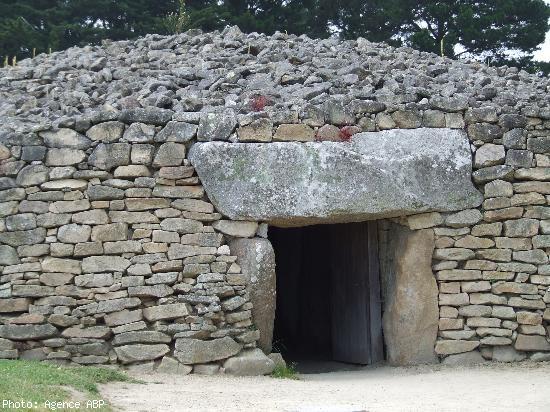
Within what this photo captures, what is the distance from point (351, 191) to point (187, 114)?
5.70 feet

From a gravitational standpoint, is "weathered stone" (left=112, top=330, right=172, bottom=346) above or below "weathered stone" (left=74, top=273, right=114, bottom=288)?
below

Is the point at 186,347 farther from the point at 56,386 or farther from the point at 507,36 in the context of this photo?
the point at 507,36

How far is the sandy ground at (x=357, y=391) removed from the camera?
564 centimetres

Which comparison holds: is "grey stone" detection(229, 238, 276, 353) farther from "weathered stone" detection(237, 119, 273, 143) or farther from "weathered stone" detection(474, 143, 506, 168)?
"weathered stone" detection(474, 143, 506, 168)

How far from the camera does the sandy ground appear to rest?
18.5ft

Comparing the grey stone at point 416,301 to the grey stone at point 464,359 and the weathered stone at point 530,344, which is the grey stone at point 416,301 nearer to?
the grey stone at point 464,359

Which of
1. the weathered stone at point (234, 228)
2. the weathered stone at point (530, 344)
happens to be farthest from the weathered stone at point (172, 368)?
the weathered stone at point (530, 344)

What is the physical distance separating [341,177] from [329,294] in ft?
11.0

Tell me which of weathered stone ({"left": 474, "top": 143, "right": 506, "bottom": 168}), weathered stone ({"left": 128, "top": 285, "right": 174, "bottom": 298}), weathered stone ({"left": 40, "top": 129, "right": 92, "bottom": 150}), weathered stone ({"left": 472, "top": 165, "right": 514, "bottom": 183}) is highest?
weathered stone ({"left": 40, "top": 129, "right": 92, "bottom": 150})

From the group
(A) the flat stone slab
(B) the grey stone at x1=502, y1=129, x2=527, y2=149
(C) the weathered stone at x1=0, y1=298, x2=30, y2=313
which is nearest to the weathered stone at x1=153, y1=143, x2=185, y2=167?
(A) the flat stone slab

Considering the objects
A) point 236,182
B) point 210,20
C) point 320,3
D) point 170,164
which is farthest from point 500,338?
point 320,3

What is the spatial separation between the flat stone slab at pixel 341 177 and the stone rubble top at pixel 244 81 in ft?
1.14

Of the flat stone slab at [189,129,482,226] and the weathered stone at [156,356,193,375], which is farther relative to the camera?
the flat stone slab at [189,129,482,226]

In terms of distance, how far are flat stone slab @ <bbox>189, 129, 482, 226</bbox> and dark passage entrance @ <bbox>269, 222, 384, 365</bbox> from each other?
3.15 ft
